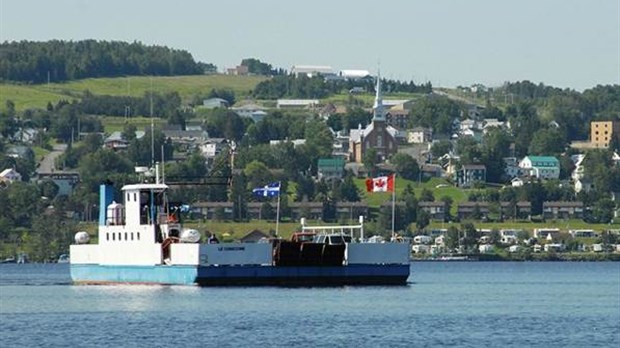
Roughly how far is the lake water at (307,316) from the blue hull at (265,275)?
3.84 feet

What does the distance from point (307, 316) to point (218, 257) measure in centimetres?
1976

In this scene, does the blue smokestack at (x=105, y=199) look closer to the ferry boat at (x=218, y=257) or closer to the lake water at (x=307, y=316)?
the ferry boat at (x=218, y=257)

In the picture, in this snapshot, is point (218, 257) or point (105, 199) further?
point (105, 199)

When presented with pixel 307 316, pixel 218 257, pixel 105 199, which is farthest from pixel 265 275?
pixel 307 316

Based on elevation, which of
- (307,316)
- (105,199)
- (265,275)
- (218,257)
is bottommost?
(307,316)

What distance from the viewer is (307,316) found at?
99500 mm

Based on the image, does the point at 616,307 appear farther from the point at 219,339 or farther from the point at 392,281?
the point at 219,339

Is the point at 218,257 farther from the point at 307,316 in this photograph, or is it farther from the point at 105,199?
the point at 307,316

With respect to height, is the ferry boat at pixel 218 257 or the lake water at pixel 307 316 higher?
the ferry boat at pixel 218 257

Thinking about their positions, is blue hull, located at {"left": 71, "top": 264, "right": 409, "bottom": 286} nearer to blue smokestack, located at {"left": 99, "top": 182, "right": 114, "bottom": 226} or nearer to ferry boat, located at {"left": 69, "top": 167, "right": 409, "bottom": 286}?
ferry boat, located at {"left": 69, "top": 167, "right": 409, "bottom": 286}

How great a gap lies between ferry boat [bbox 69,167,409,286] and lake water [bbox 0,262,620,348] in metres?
1.40

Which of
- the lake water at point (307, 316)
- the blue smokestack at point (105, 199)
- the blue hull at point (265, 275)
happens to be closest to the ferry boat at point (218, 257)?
the blue hull at point (265, 275)

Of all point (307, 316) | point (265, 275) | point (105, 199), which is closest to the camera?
point (307, 316)

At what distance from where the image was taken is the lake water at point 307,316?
88188mm
